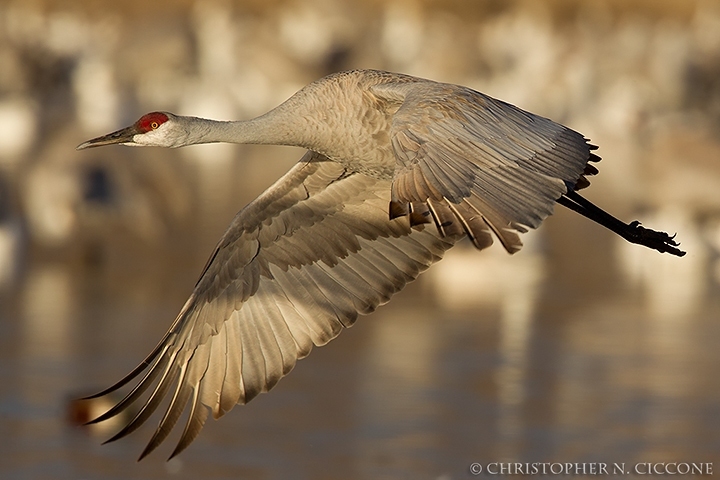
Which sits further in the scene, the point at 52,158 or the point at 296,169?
the point at 52,158

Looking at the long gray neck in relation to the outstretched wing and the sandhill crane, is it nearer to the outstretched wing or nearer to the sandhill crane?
Answer: the sandhill crane

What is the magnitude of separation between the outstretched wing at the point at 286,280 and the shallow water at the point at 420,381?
1037 mm

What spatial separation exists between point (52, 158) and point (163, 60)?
32.2 ft

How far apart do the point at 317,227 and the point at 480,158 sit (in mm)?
1725

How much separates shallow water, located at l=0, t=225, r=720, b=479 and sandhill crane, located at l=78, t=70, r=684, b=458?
1.06m

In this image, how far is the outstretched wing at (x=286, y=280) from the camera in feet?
22.2

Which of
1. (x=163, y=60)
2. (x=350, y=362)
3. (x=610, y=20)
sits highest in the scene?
(x=610, y=20)

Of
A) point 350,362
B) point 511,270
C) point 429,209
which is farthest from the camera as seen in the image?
point 511,270

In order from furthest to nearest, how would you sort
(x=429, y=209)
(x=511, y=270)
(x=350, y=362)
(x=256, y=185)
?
1. (x=256, y=185)
2. (x=511, y=270)
3. (x=350, y=362)
4. (x=429, y=209)

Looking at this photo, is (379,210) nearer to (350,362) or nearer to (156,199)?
(350,362)

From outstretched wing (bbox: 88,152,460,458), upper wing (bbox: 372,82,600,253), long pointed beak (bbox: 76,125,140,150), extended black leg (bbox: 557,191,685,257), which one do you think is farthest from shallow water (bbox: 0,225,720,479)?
upper wing (bbox: 372,82,600,253)

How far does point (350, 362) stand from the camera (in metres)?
9.86

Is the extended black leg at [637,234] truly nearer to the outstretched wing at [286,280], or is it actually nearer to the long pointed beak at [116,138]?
the outstretched wing at [286,280]

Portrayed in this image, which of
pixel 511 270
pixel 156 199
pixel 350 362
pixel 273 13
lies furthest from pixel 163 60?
pixel 350 362
